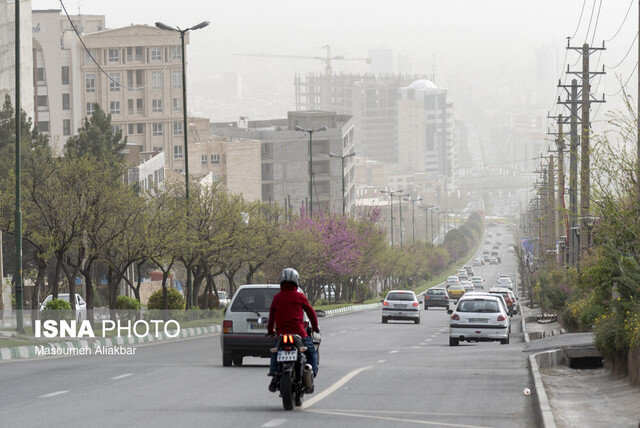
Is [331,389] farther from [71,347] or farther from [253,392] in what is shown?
[71,347]

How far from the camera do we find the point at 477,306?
35.9 metres

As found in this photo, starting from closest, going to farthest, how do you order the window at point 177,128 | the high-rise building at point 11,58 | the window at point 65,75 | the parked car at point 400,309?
the parked car at point 400,309 → the high-rise building at point 11,58 → the window at point 65,75 → the window at point 177,128

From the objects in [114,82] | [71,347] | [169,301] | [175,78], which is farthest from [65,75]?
[71,347]

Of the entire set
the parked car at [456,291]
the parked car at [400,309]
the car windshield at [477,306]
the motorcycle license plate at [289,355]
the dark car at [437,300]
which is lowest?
the parked car at [456,291]

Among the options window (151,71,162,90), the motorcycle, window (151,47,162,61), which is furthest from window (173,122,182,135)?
the motorcycle

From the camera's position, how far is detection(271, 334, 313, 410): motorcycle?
14859 mm

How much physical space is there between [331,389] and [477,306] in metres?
18.0

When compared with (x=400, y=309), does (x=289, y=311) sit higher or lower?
higher

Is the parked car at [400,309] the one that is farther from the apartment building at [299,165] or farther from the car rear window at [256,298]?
the apartment building at [299,165]

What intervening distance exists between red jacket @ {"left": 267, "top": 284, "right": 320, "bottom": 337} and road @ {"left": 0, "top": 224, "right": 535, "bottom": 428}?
1004 mm

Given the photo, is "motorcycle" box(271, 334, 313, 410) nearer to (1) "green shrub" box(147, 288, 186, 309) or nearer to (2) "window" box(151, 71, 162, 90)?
(1) "green shrub" box(147, 288, 186, 309)

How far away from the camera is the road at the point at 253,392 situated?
14266 mm

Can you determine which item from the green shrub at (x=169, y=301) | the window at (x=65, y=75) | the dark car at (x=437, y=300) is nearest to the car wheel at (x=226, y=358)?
the green shrub at (x=169, y=301)

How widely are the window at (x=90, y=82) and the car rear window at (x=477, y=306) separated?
121 meters
